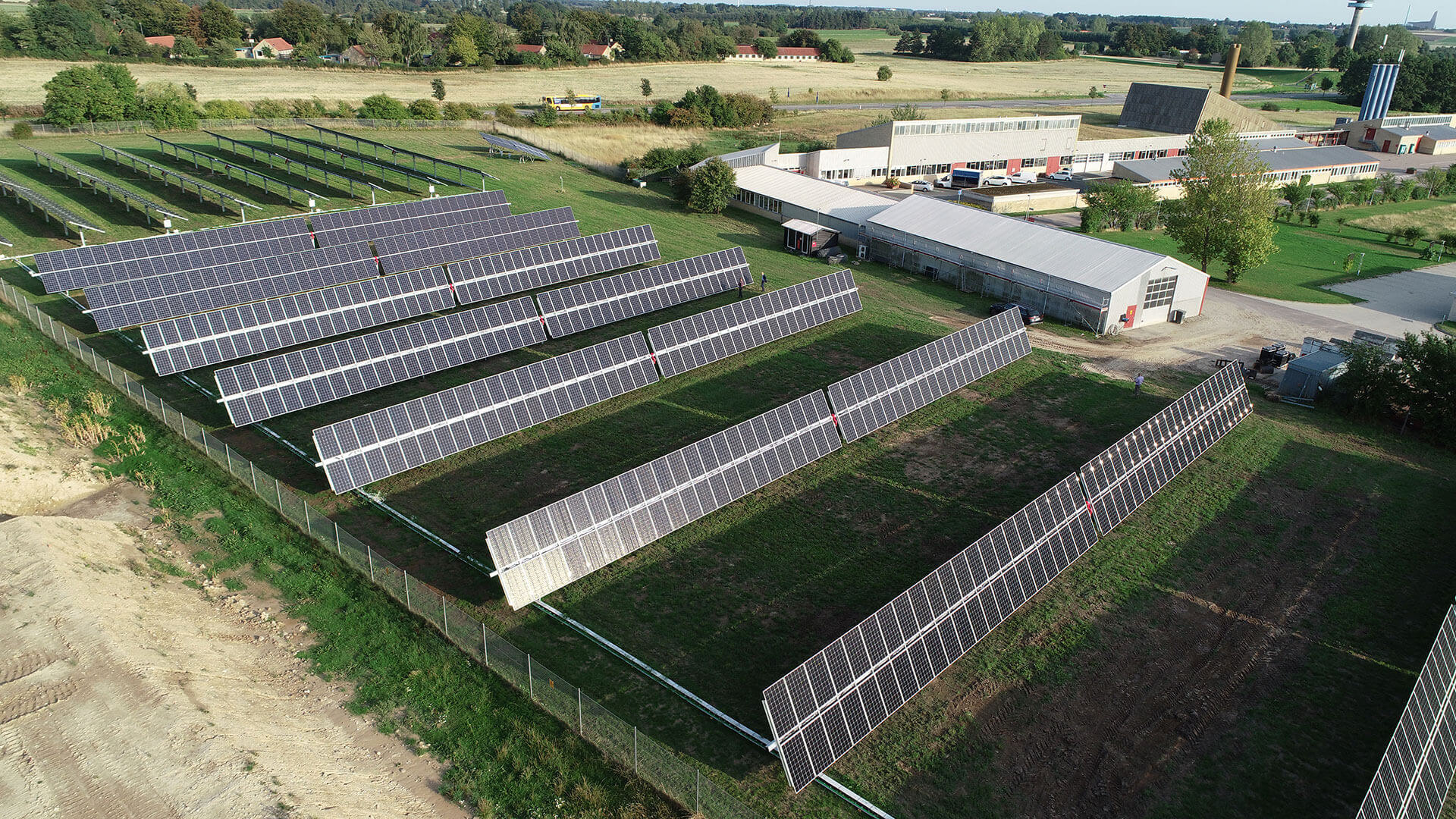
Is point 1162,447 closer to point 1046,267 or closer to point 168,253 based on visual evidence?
point 1046,267

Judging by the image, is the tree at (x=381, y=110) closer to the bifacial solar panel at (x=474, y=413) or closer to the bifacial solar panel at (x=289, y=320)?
the bifacial solar panel at (x=289, y=320)

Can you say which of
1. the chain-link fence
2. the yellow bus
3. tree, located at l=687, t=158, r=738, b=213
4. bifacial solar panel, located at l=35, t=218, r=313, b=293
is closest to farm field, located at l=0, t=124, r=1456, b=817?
the chain-link fence

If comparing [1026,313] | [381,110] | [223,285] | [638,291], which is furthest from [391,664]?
[381,110]

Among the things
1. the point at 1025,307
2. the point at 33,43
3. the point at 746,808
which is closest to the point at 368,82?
the point at 33,43

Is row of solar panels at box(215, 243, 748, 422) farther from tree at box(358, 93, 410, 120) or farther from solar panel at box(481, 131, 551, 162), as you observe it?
tree at box(358, 93, 410, 120)

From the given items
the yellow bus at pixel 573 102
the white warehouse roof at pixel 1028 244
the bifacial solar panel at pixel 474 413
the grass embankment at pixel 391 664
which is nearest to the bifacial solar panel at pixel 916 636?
the grass embankment at pixel 391 664
